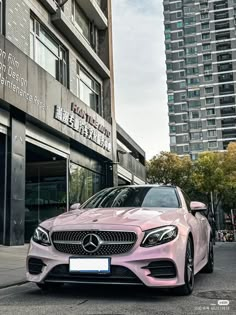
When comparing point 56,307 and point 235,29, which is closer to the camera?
point 56,307

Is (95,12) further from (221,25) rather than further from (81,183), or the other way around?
(221,25)

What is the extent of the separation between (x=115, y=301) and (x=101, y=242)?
25.2 inches

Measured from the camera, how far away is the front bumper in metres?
4.54

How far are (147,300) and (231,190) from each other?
46130mm

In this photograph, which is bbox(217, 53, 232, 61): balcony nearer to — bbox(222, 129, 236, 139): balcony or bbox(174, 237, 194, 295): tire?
bbox(222, 129, 236, 139): balcony

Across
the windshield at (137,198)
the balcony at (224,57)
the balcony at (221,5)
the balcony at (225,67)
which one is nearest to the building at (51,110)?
the windshield at (137,198)

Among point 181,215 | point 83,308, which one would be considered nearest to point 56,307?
point 83,308

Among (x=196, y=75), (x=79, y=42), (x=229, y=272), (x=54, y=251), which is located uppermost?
(x=196, y=75)

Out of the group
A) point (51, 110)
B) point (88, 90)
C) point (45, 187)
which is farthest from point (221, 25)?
point (51, 110)

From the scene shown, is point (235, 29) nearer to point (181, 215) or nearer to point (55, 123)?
point (55, 123)

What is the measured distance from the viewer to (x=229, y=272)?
25.5 ft

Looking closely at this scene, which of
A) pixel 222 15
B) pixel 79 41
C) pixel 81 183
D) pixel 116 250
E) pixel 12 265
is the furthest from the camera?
pixel 222 15

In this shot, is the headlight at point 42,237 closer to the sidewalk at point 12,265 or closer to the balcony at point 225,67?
the sidewalk at point 12,265

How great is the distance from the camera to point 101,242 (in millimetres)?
4699
